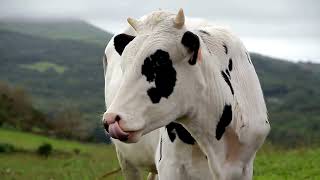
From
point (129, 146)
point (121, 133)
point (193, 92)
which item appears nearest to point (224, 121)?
point (193, 92)

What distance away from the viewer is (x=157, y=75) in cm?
485

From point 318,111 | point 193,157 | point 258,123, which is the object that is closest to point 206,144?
point 193,157

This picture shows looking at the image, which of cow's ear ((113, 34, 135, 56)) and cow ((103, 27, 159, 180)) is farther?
cow ((103, 27, 159, 180))

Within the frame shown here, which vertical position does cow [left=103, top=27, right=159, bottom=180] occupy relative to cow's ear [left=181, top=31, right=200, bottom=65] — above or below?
below

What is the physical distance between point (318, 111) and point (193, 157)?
449 ft

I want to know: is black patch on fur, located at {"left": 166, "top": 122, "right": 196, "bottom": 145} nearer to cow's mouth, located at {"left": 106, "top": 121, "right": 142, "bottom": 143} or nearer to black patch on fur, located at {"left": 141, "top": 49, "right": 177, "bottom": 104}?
black patch on fur, located at {"left": 141, "top": 49, "right": 177, "bottom": 104}

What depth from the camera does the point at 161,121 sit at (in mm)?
4871

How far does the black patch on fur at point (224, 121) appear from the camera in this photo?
18.2 feet

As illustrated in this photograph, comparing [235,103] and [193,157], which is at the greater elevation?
[235,103]

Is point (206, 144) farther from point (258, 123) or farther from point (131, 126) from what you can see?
point (131, 126)

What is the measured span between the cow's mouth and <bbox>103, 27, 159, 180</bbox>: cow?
2073mm

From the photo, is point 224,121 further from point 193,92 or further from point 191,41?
point 191,41

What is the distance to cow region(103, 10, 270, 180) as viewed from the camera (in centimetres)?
472

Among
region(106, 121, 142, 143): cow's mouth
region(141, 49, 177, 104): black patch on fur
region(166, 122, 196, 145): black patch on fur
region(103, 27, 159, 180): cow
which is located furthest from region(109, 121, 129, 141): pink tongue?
region(103, 27, 159, 180): cow
